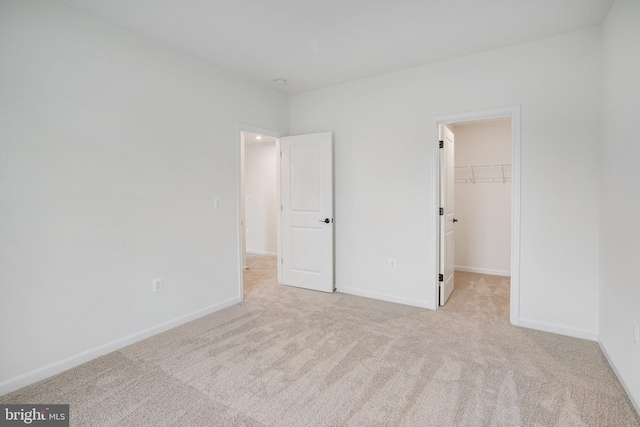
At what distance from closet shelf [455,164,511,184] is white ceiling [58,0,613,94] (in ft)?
7.67

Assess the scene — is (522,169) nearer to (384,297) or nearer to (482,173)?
(384,297)

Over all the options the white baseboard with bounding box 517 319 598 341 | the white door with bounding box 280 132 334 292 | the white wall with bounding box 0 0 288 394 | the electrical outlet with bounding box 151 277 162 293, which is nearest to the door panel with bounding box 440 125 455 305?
the white baseboard with bounding box 517 319 598 341

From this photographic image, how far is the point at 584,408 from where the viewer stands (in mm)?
1850

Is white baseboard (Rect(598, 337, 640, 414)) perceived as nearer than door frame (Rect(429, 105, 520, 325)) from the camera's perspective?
Yes

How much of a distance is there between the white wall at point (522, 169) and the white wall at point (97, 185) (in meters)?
1.53

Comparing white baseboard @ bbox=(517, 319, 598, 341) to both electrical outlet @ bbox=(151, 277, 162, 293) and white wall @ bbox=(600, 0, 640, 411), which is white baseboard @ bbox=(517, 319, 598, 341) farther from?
electrical outlet @ bbox=(151, 277, 162, 293)

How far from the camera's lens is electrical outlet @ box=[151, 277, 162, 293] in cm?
289

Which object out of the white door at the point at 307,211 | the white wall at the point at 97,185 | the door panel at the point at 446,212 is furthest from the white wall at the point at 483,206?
the white wall at the point at 97,185

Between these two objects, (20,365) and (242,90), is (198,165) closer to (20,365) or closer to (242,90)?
(242,90)

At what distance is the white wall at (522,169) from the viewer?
8.89 ft

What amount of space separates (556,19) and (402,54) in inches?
47.6

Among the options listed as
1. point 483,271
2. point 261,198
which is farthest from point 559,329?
point 261,198

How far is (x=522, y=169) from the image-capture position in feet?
9.61

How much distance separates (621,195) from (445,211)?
5.12 feet
